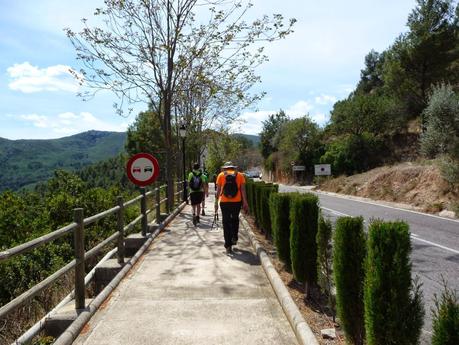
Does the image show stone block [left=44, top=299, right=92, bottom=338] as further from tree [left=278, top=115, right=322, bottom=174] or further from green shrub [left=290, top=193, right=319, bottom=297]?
tree [left=278, top=115, right=322, bottom=174]

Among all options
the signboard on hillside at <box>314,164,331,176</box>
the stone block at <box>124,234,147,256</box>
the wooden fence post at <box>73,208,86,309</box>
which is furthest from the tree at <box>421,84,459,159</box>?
the wooden fence post at <box>73,208,86,309</box>

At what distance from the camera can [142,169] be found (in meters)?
9.79

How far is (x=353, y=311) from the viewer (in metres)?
4.04

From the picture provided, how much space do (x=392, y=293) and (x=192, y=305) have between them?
2.91 m

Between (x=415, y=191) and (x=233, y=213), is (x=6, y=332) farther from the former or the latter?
(x=415, y=191)

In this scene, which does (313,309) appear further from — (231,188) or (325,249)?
(231,188)

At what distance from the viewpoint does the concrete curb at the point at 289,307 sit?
4238mm

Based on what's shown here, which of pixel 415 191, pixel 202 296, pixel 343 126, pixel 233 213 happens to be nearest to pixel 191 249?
pixel 233 213

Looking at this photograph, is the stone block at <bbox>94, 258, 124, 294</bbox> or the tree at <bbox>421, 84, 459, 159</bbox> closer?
the stone block at <bbox>94, 258, 124, 294</bbox>

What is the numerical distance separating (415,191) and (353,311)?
21394mm

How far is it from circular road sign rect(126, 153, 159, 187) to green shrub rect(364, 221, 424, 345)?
6.94 meters

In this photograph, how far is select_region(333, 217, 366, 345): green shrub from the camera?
4.03 meters

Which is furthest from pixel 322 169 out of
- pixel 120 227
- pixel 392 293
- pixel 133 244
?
pixel 392 293

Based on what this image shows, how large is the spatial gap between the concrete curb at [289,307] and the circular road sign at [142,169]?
3116 millimetres
